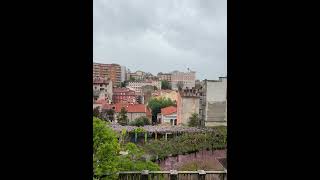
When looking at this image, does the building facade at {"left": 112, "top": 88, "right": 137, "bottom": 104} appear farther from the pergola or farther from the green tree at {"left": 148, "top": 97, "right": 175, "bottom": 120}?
the pergola

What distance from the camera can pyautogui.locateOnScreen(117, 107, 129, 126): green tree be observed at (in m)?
11.1

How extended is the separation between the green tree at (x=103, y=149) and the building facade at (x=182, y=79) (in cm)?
224

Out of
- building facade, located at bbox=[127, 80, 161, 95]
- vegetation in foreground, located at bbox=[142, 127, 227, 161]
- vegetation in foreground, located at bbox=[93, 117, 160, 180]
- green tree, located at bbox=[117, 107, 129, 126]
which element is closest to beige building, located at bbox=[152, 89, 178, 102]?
building facade, located at bbox=[127, 80, 161, 95]

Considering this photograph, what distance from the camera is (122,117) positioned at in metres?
11.2

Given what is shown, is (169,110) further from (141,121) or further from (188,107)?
(141,121)

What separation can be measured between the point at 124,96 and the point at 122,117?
3.44 ft

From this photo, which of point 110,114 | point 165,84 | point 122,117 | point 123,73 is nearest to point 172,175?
point 122,117
